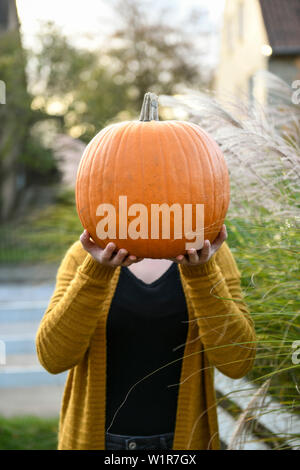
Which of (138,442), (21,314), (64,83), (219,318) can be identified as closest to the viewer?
(219,318)

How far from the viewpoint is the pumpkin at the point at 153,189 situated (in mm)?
1353

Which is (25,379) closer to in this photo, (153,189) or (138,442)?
(138,442)

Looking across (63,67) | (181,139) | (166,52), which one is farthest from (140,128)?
(166,52)

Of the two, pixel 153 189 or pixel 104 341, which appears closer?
pixel 153 189

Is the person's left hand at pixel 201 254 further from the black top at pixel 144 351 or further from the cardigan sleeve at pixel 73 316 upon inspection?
the black top at pixel 144 351

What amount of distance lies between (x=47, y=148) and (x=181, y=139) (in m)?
14.3

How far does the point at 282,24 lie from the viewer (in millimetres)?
11758

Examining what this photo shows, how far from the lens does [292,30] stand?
11258 millimetres

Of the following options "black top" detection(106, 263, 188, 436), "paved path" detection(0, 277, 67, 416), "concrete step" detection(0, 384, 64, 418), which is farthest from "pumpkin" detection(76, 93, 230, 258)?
→ "concrete step" detection(0, 384, 64, 418)

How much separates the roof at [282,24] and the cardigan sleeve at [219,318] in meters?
10.4

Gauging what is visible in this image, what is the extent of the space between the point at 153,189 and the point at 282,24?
38.2 feet

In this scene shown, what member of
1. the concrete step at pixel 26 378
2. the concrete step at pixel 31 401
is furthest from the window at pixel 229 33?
the concrete step at pixel 26 378

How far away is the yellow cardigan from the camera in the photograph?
143 cm

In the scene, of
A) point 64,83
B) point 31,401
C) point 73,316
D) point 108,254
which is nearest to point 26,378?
point 31,401
